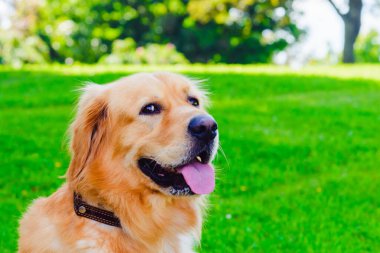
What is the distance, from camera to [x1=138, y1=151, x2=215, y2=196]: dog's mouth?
313 centimetres

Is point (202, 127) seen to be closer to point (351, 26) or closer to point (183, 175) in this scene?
point (183, 175)

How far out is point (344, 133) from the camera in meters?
8.43

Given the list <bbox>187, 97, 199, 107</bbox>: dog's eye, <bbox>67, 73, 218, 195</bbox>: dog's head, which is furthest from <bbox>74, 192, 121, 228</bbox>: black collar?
<bbox>187, 97, 199, 107</bbox>: dog's eye

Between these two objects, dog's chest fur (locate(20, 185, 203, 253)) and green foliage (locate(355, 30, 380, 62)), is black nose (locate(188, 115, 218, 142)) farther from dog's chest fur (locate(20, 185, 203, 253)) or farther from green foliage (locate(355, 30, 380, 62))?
green foliage (locate(355, 30, 380, 62))

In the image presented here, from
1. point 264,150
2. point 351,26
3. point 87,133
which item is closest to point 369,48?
point 351,26

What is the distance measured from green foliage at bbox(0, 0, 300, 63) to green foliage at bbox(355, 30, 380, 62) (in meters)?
26.3

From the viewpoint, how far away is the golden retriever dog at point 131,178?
3045 mm

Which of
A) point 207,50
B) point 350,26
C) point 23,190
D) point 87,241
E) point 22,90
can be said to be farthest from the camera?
point 207,50

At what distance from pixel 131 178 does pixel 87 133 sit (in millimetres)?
416

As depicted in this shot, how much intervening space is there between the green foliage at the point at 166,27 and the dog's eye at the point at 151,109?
24.5 metres

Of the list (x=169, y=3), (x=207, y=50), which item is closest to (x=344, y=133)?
(x=207, y=50)

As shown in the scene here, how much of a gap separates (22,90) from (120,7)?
72.8ft

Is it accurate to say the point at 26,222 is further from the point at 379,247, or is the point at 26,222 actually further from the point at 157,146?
the point at 379,247

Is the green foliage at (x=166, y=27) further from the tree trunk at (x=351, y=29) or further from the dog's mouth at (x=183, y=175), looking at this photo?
the dog's mouth at (x=183, y=175)
